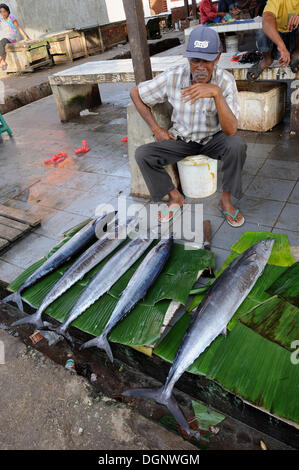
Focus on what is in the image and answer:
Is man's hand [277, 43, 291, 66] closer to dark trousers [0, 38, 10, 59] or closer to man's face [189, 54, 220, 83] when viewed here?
man's face [189, 54, 220, 83]

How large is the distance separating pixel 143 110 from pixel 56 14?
18.6 meters

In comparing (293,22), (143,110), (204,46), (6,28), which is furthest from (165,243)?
(6,28)

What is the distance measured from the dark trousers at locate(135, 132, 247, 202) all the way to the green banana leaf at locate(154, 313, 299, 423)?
1.94 m

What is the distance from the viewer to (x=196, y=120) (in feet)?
12.6

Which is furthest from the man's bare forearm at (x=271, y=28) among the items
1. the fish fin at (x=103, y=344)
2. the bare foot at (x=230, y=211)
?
the fish fin at (x=103, y=344)

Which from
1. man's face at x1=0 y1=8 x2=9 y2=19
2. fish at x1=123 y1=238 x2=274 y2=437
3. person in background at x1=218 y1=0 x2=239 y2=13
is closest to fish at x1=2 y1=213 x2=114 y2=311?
fish at x1=123 y1=238 x2=274 y2=437

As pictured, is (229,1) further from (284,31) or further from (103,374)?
(103,374)

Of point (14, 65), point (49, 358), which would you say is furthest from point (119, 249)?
point (14, 65)

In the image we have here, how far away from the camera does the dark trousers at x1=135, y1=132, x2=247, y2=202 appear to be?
372 centimetres

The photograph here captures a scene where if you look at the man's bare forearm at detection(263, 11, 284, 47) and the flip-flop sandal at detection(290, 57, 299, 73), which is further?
the flip-flop sandal at detection(290, 57, 299, 73)

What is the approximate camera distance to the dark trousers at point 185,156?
3716mm

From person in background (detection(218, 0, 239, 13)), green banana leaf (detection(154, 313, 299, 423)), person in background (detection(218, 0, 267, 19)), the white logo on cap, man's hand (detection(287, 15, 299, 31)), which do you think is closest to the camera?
green banana leaf (detection(154, 313, 299, 423))

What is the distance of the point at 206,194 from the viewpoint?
448cm
